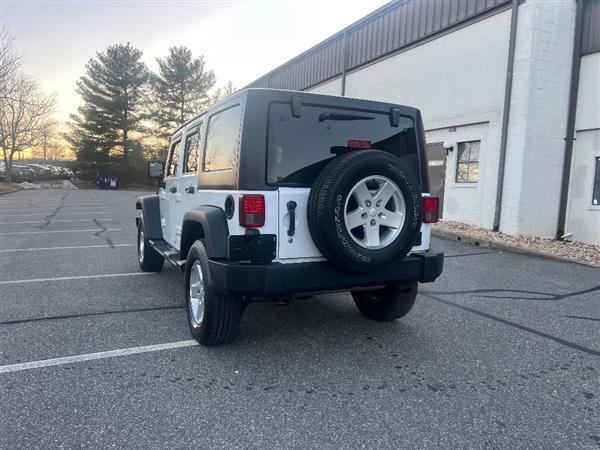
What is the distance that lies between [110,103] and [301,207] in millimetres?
44708

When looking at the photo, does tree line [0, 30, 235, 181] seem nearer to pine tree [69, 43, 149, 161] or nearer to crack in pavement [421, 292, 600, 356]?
pine tree [69, 43, 149, 161]

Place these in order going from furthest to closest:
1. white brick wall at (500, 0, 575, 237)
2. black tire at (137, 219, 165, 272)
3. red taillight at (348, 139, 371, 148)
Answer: white brick wall at (500, 0, 575, 237), black tire at (137, 219, 165, 272), red taillight at (348, 139, 371, 148)

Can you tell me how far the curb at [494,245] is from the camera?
8032 millimetres

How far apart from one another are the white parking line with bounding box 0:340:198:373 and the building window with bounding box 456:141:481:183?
9715 mm

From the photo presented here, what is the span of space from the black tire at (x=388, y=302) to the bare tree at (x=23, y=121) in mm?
35592

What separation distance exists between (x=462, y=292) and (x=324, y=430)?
373 cm

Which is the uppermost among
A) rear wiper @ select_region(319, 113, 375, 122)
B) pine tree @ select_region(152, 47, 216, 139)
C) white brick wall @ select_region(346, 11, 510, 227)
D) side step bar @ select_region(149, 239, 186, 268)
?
pine tree @ select_region(152, 47, 216, 139)

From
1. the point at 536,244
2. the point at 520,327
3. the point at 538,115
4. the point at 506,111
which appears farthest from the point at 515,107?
the point at 520,327

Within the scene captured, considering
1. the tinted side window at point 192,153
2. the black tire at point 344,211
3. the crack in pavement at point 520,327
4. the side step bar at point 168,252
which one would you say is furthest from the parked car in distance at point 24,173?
the black tire at point 344,211

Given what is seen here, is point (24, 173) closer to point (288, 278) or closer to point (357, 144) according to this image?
point (357, 144)

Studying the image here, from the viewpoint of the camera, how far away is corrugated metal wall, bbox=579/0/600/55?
9.53m

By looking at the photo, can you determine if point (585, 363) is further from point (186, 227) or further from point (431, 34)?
point (431, 34)

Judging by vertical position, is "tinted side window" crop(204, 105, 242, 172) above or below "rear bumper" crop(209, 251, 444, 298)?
above

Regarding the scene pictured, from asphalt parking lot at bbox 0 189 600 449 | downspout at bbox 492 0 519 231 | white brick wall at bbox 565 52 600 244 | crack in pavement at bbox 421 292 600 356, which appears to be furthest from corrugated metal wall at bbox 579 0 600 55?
crack in pavement at bbox 421 292 600 356
